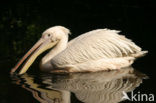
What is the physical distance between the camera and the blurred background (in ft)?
26.9

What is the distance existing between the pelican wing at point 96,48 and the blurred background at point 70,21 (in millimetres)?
605

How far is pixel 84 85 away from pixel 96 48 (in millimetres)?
1158

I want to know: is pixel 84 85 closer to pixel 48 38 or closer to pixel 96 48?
pixel 96 48

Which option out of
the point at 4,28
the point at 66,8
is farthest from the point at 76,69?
the point at 66,8

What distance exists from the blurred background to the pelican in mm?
482

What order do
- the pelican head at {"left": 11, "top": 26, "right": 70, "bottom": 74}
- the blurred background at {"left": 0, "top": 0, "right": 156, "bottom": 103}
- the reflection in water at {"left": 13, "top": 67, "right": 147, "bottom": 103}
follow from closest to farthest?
the reflection in water at {"left": 13, "top": 67, "right": 147, "bottom": 103}
the pelican head at {"left": 11, "top": 26, "right": 70, "bottom": 74}
the blurred background at {"left": 0, "top": 0, "right": 156, "bottom": 103}

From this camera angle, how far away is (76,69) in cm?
736

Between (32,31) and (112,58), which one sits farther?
(32,31)

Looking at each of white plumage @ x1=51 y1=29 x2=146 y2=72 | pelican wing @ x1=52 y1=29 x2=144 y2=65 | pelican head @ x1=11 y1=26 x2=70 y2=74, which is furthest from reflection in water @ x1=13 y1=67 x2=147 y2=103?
pelican head @ x1=11 y1=26 x2=70 y2=74

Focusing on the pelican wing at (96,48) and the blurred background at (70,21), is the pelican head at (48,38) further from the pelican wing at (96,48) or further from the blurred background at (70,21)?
the blurred background at (70,21)

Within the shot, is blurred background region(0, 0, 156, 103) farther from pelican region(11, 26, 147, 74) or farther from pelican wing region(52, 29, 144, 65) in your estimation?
pelican wing region(52, 29, 144, 65)

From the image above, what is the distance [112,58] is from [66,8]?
893cm

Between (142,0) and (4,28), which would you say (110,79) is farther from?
(142,0)

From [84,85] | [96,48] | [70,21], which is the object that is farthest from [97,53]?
[70,21]
